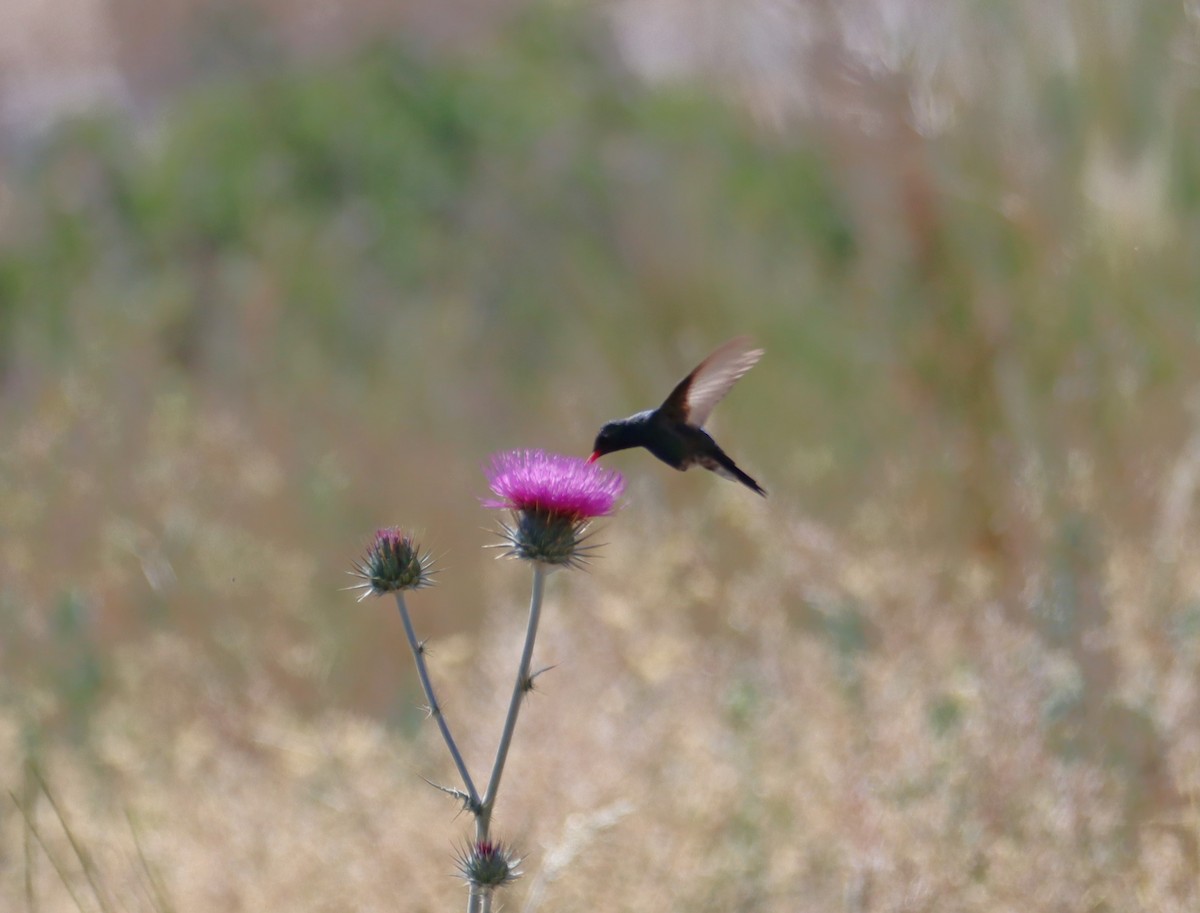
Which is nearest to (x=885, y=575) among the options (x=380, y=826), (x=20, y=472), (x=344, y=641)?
(x=380, y=826)

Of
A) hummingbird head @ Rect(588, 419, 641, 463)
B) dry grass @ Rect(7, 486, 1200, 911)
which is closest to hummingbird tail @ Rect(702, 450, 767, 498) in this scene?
hummingbird head @ Rect(588, 419, 641, 463)

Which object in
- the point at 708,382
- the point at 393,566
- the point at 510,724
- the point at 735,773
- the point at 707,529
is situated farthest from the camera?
the point at 707,529

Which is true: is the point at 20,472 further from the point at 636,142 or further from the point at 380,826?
the point at 636,142

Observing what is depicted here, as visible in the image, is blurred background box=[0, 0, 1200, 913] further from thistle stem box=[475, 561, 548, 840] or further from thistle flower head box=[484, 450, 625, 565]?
thistle stem box=[475, 561, 548, 840]

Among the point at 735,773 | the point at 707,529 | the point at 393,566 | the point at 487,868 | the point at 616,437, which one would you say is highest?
the point at 707,529

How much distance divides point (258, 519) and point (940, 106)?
Answer: 269cm

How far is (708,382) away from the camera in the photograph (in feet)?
6.47

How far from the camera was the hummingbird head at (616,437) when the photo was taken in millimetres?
1963

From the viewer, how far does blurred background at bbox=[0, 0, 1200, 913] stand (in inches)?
108

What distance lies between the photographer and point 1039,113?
4.54 metres

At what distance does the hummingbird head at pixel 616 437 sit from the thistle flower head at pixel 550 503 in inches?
4.2

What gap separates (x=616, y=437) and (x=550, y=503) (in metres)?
0.22

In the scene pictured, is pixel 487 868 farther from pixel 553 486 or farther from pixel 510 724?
pixel 553 486

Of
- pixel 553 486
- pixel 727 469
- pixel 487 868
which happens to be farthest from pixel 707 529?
pixel 487 868
